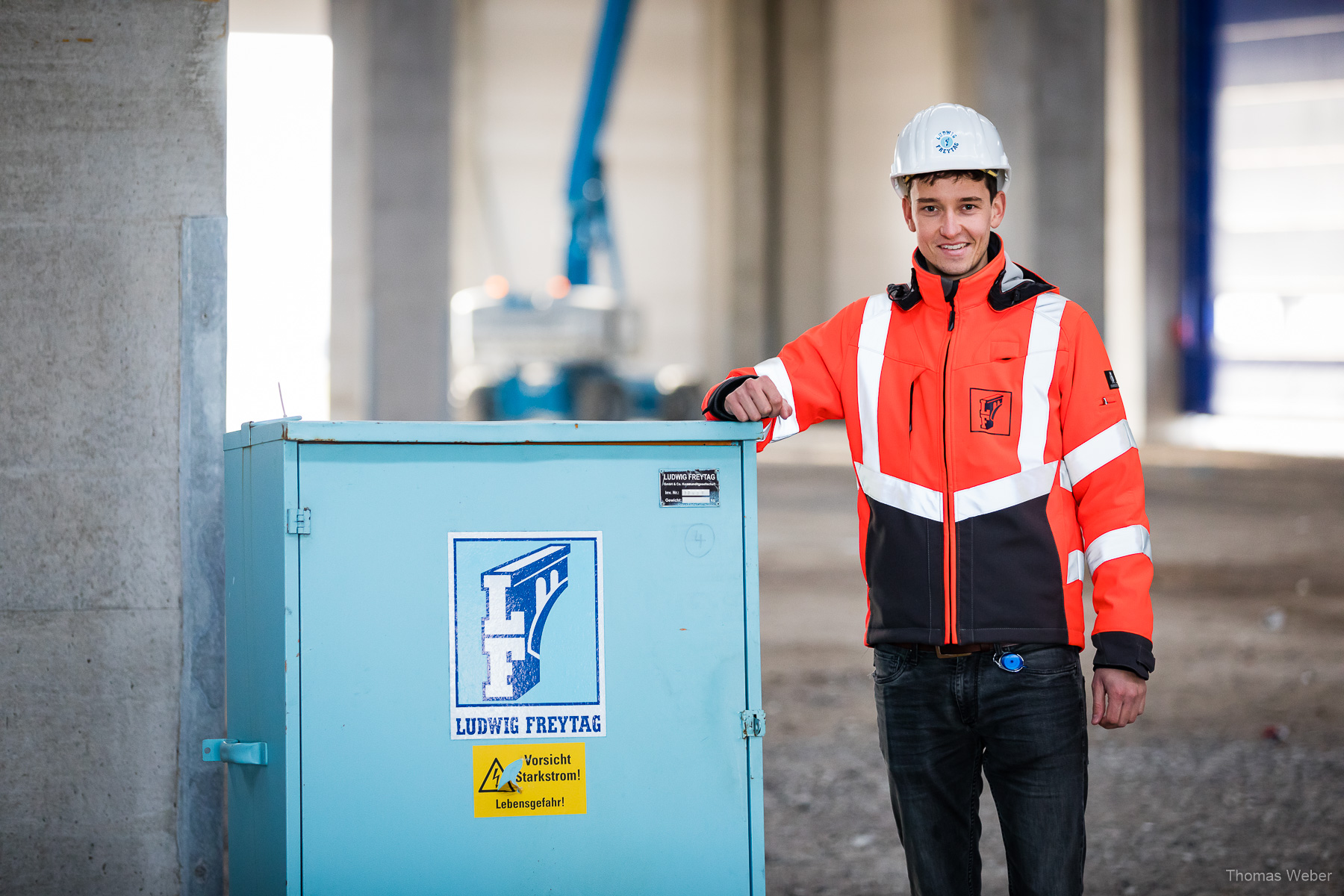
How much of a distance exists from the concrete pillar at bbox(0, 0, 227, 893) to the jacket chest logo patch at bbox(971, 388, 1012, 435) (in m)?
1.64

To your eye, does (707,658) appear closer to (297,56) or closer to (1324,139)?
(297,56)

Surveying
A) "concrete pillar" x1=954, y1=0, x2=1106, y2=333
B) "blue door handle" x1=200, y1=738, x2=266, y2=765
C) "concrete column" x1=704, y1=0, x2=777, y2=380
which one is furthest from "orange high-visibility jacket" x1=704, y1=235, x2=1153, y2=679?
"concrete column" x1=704, y1=0, x2=777, y2=380

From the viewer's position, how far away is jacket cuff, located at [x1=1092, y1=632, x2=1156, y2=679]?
6.79ft

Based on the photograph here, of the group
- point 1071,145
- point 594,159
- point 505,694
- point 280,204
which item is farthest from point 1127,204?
point 505,694

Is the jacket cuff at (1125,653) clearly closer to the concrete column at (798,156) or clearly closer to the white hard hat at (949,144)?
the white hard hat at (949,144)

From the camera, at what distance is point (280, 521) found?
7.22ft

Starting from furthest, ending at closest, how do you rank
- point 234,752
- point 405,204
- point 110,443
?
1. point 405,204
2. point 110,443
3. point 234,752

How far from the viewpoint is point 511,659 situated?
223 cm

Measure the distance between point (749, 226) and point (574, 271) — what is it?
807 centimetres

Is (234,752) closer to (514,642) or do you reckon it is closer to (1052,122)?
(514,642)

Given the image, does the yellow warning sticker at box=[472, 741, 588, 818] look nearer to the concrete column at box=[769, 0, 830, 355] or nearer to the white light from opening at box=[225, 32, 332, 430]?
the white light from opening at box=[225, 32, 332, 430]

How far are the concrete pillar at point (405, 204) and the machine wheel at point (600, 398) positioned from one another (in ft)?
5.67

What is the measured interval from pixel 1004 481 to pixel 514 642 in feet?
3.04

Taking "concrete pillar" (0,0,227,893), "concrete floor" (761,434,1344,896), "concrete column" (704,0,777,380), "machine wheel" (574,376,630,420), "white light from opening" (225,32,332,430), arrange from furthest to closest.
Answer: "concrete column" (704,0,777,380) < "white light from opening" (225,32,332,430) < "machine wheel" (574,376,630,420) < "concrete floor" (761,434,1344,896) < "concrete pillar" (0,0,227,893)
